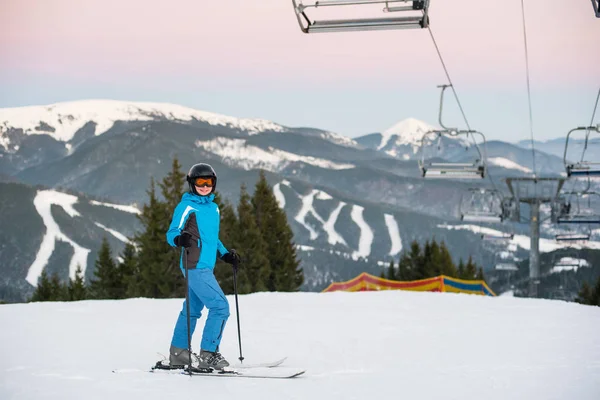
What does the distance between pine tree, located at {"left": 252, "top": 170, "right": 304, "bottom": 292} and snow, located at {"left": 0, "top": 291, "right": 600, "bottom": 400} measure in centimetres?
3523

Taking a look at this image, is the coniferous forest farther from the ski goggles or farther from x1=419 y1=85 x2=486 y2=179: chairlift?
the ski goggles

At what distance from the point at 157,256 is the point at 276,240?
9212 mm

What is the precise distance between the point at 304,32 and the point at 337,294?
10.4 m

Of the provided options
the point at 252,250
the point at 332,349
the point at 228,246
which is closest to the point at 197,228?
the point at 332,349

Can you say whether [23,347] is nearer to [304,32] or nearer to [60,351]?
[60,351]

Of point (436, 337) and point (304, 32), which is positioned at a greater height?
point (304, 32)

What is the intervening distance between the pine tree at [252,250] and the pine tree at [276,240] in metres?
1.14

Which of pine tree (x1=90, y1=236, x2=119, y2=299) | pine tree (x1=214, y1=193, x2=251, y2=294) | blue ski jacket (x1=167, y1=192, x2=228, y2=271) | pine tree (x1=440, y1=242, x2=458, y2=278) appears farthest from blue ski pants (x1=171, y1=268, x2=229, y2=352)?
pine tree (x1=440, y1=242, x2=458, y2=278)

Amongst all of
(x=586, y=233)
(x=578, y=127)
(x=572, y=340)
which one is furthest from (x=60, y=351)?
(x=586, y=233)

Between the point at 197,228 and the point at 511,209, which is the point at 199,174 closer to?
the point at 197,228

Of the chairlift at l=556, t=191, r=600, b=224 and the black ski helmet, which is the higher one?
the chairlift at l=556, t=191, r=600, b=224

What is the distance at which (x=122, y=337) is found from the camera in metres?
9.62

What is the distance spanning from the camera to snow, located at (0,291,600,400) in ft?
21.1

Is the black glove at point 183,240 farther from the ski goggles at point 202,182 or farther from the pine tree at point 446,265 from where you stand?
the pine tree at point 446,265
